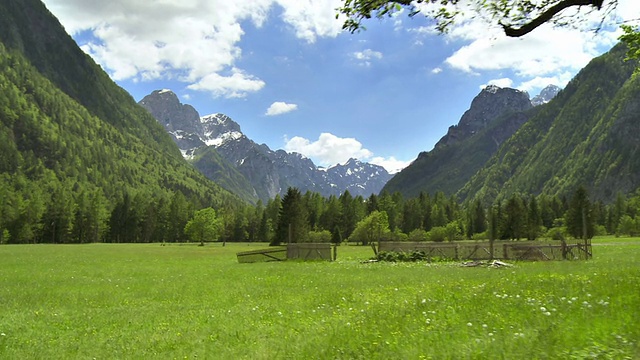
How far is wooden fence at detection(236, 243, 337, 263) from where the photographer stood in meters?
52.1

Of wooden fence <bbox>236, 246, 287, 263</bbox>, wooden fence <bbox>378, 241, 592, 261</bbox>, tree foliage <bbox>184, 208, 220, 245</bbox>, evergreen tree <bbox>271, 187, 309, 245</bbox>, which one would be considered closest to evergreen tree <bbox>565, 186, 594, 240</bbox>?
evergreen tree <bbox>271, 187, 309, 245</bbox>

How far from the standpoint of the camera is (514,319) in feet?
33.4

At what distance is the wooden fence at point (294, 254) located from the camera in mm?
52062

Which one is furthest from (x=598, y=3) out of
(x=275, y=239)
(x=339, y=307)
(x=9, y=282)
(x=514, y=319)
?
(x=275, y=239)

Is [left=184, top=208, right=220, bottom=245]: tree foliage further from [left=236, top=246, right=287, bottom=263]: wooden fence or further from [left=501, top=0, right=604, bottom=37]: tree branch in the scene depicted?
[left=501, top=0, right=604, bottom=37]: tree branch

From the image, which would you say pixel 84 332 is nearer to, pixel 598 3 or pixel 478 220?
pixel 598 3

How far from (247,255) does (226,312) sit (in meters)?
35.4

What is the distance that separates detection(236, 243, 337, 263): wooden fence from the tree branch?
138 ft

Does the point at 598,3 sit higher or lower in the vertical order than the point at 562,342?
higher

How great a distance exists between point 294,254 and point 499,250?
23829mm

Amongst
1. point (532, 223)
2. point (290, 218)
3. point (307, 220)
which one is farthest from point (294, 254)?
point (532, 223)

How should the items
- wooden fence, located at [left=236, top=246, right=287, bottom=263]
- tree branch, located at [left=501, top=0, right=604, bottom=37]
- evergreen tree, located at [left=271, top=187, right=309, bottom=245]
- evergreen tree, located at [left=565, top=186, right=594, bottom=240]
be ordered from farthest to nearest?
1. evergreen tree, located at [left=565, top=186, right=594, bottom=240]
2. evergreen tree, located at [left=271, top=187, right=309, bottom=245]
3. wooden fence, located at [left=236, top=246, right=287, bottom=263]
4. tree branch, located at [left=501, top=0, right=604, bottom=37]

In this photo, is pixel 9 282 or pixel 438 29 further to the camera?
pixel 9 282

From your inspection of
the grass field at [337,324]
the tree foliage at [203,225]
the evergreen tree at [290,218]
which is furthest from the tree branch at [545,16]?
the tree foliage at [203,225]
